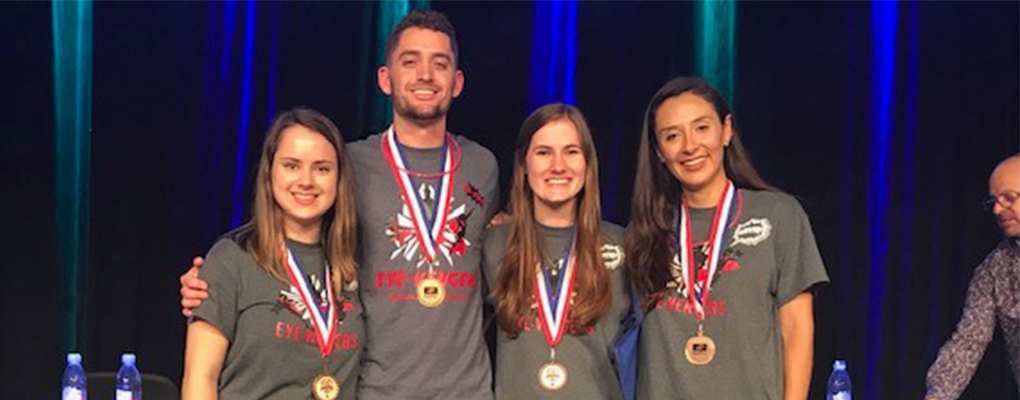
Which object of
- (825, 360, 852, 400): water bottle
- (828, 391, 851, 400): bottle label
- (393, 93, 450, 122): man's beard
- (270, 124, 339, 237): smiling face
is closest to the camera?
(270, 124, 339, 237): smiling face

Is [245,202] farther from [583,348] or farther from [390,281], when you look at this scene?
[583,348]

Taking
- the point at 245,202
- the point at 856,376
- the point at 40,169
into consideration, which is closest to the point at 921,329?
the point at 856,376

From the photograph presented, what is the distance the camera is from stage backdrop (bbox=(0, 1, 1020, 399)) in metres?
5.27

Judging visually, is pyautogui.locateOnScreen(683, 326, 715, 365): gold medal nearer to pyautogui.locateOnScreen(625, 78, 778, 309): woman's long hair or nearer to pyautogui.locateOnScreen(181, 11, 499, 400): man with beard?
pyautogui.locateOnScreen(625, 78, 778, 309): woman's long hair

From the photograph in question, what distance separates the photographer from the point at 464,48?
5.34 m

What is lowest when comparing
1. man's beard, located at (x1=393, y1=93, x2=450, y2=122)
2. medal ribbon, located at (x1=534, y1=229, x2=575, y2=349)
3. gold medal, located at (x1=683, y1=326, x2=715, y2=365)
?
gold medal, located at (x1=683, y1=326, x2=715, y2=365)

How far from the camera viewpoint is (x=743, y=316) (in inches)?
141

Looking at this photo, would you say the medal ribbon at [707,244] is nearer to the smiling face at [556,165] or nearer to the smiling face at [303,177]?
the smiling face at [556,165]

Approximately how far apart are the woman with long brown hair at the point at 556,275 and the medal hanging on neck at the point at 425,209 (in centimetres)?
18

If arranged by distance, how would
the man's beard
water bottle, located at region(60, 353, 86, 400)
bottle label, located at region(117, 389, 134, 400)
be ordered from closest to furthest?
the man's beard < bottle label, located at region(117, 389, 134, 400) < water bottle, located at region(60, 353, 86, 400)

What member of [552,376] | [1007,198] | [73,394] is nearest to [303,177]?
[552,376]

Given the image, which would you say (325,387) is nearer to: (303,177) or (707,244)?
(303,177)

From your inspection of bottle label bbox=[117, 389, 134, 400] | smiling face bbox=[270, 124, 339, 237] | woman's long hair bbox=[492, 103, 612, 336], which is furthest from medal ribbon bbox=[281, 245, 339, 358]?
bottle label bbox=[117, 389, 134, 400]

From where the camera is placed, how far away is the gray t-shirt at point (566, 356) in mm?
3555
